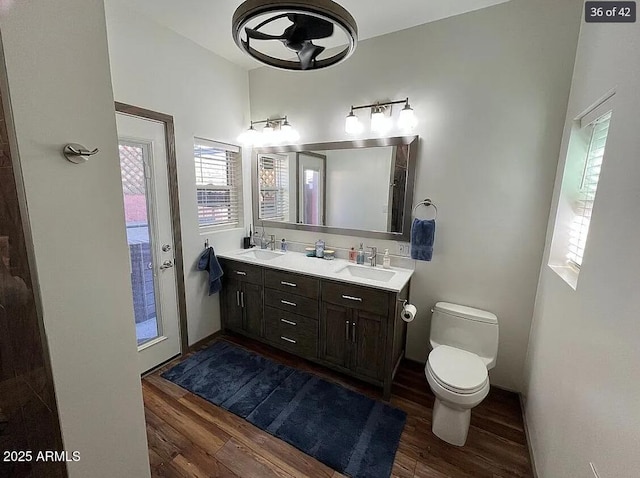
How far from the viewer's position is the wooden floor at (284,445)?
1.56m

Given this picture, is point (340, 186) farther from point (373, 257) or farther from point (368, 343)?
point (368, 343)

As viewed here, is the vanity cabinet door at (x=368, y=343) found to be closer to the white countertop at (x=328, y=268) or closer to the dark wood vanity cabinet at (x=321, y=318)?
the dark wood vanity cabinet at (x=321, y=318)

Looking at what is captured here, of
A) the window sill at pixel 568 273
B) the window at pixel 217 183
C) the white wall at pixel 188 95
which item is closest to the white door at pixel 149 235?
the white wall at pixel 188 95

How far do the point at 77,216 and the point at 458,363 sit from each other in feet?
7.14

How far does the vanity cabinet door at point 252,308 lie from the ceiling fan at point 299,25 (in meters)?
1.90

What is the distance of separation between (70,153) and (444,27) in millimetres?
2491

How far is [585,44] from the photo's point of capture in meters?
1.57

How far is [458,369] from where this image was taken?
1.76 meters

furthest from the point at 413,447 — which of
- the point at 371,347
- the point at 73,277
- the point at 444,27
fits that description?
the point at 444,27

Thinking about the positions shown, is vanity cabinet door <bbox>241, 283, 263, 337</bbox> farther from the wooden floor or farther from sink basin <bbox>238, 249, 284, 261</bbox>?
the wooden floor

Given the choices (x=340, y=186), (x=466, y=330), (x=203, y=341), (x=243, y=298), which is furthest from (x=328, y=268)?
(x=203, y=341)

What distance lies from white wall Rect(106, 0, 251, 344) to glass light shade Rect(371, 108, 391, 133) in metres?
1.47

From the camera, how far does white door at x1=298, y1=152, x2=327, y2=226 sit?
9.03 ft

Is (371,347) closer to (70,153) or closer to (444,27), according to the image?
(70,153)
